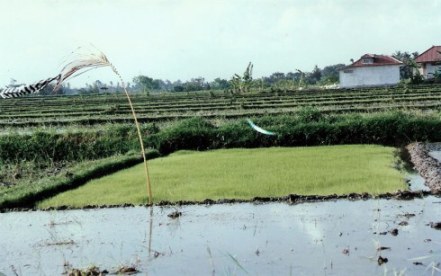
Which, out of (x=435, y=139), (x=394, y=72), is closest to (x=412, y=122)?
(x=435, y=139)

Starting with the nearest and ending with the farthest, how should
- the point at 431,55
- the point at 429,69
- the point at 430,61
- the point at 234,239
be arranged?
the point at 234,239
the point at 430,61
the point at 431,55
the point at 429,69

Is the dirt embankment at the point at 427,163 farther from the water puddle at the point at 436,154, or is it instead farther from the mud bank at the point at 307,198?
the mud bank at the point at 307,198

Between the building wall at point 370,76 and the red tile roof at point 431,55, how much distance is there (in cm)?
170

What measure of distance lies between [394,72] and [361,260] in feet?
136

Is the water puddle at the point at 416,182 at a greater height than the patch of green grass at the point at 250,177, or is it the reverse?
the patch of green grass at the point at 250,177

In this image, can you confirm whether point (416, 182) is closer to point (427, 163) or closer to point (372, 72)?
point (427, 163)

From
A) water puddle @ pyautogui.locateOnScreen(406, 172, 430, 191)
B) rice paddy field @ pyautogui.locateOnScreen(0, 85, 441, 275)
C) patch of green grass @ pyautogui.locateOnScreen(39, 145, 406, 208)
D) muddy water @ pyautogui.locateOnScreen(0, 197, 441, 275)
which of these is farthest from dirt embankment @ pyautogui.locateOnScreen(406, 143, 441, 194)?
muddy water @ pyautogui.locateOnScreen(0, 197, 441, 275)

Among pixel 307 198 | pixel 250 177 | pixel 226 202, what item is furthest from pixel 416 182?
pixel 226 202

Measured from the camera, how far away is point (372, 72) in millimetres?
45812

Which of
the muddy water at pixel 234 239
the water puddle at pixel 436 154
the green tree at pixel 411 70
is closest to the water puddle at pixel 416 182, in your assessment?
the muddy water at pixel 234 239

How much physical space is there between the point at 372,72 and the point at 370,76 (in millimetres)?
290

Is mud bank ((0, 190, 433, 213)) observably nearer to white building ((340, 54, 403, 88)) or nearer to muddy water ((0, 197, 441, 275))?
muddy water ((0, 197, 441, 275))

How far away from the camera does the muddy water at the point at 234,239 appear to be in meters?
5.61

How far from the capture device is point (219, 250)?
6.24 m
